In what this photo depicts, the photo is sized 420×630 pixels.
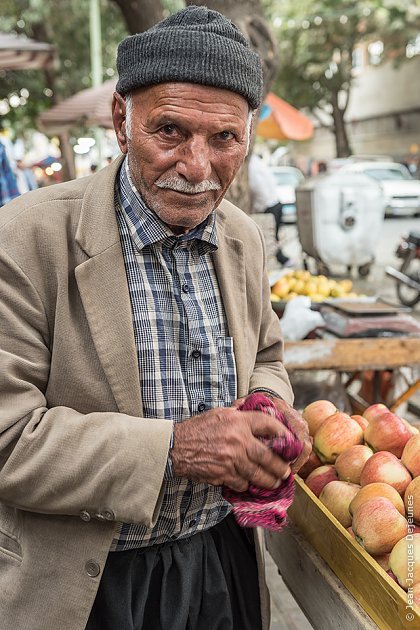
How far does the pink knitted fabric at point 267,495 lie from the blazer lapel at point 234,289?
0.66ft

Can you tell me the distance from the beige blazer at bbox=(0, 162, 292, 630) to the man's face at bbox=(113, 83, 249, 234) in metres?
0.13

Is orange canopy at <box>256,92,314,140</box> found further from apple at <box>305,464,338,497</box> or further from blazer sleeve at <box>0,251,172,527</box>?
blazer sleeve at <box>0,251,172,527</box>

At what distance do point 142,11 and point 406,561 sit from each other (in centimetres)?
591

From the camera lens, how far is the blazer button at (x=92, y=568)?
163cm

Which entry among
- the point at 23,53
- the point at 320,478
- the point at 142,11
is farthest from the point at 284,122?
the point at 320,478

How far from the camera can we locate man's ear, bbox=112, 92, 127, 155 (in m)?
1.74

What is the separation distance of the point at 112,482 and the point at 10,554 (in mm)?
356

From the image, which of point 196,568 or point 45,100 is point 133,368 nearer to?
point 196,568

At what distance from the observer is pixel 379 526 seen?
1.96m

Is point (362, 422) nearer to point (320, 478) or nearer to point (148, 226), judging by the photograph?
point (320, 478)

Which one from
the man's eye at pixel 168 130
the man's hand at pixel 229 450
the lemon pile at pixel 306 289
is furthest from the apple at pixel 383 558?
the lemon pile at pixel 306 289

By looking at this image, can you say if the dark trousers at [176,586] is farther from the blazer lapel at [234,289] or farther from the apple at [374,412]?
the apple at [374,412]

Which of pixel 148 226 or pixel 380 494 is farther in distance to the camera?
pixel 380 494

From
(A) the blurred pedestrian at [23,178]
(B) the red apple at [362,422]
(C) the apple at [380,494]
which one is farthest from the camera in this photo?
(A) the blurred pedestrian at [23,178]
